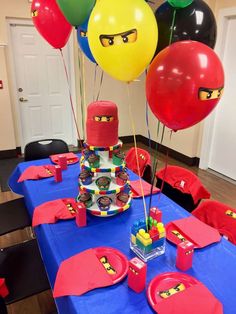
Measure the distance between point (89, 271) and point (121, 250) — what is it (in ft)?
0.66

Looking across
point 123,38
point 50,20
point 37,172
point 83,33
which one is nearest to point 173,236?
point 123,38

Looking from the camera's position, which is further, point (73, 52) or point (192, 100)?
point (73, 52)

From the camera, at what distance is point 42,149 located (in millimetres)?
2514

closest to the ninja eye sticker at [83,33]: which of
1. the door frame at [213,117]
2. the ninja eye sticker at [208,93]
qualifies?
the ninja eye sticker at [208,93]

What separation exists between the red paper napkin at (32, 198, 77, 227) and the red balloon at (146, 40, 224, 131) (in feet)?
2.64

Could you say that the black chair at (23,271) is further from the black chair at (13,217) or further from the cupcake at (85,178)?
the cupcake at (85,178)

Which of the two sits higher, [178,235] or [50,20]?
[50,20]

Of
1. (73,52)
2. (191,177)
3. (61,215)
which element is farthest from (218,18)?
(61,215)

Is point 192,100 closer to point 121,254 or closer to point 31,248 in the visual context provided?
point 121,254

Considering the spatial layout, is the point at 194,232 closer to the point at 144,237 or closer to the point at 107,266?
the point at 144,237

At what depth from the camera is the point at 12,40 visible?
3.97 meters

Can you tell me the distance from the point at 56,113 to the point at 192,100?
3.95m

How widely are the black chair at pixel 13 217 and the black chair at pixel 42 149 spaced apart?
532 millimetres

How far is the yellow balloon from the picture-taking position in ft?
3.27
